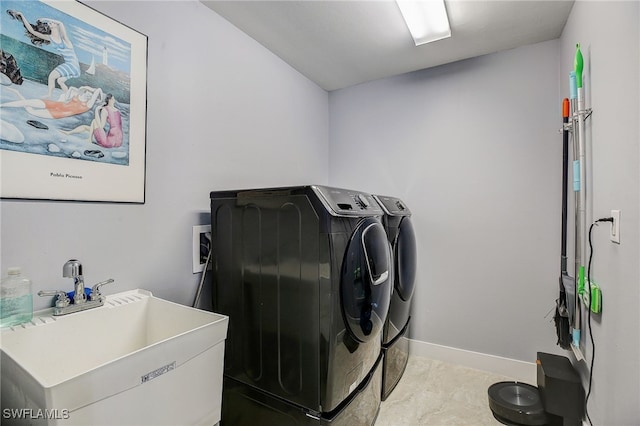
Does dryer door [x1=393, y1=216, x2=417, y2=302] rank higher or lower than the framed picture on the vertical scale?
lower

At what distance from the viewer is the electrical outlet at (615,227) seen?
1.20 m

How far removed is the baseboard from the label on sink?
2.28m

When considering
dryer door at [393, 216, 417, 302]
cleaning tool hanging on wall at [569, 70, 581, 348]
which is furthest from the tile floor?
cleaning tool hanging on wall at [569, 70, 581, 348]

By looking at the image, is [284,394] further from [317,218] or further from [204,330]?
[317,218]

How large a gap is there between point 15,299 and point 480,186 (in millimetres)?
2794

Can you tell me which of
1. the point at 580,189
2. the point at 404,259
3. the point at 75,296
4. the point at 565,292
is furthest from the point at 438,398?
the point at 75,296

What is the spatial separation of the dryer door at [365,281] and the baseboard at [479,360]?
1.35 metres

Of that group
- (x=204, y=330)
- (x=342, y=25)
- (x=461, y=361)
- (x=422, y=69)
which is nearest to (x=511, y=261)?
(x=461, y=361)

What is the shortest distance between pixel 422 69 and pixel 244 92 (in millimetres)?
1592

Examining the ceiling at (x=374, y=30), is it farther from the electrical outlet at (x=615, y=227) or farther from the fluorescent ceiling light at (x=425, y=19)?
the electrical outlet at (x=615, y=227)

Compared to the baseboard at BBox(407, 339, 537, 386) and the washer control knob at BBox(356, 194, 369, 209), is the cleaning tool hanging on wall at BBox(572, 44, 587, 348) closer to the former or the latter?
the baseboard at BBox(407, 339, 537, 386)

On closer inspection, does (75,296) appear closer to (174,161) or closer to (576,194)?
(174,161)

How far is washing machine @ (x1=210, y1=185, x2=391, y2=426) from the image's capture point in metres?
1.27

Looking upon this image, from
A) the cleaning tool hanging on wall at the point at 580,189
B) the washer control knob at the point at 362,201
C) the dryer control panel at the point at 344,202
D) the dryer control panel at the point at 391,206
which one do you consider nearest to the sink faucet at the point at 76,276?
the dryer control panel at the point at 344,202
